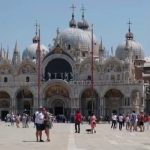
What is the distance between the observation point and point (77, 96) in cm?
8531

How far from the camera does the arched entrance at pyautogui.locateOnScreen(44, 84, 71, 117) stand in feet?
288

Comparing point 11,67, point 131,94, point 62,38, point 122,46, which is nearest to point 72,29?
point 62,38

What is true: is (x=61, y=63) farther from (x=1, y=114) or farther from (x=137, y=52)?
(x=137, y=52)

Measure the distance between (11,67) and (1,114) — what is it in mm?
8058

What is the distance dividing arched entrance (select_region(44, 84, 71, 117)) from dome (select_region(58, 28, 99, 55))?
10.6 meters

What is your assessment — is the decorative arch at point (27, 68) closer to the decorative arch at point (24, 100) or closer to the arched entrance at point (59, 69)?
the arched entrance at point (59, 69)

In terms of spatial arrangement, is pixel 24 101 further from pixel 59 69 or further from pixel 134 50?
pixel 134 50

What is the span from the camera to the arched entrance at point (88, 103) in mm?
85688

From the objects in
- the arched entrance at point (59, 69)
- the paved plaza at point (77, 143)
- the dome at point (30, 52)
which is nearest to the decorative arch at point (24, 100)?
the arched entrance at point (59, 69)

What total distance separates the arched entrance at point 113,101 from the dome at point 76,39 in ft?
44.0

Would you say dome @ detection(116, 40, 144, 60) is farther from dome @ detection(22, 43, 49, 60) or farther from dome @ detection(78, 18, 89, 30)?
dome @ detection(22, 43, 49, 60)

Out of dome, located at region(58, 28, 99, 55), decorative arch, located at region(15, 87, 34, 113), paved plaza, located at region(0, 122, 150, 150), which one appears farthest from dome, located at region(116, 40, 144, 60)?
paved plaza, located at region(0, 122, 150, 150)

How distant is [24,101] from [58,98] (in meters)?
5.92

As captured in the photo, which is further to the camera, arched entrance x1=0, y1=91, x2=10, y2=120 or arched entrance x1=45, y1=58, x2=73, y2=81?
arched entrance x1=0, y1=91, x2=10, y2=120
